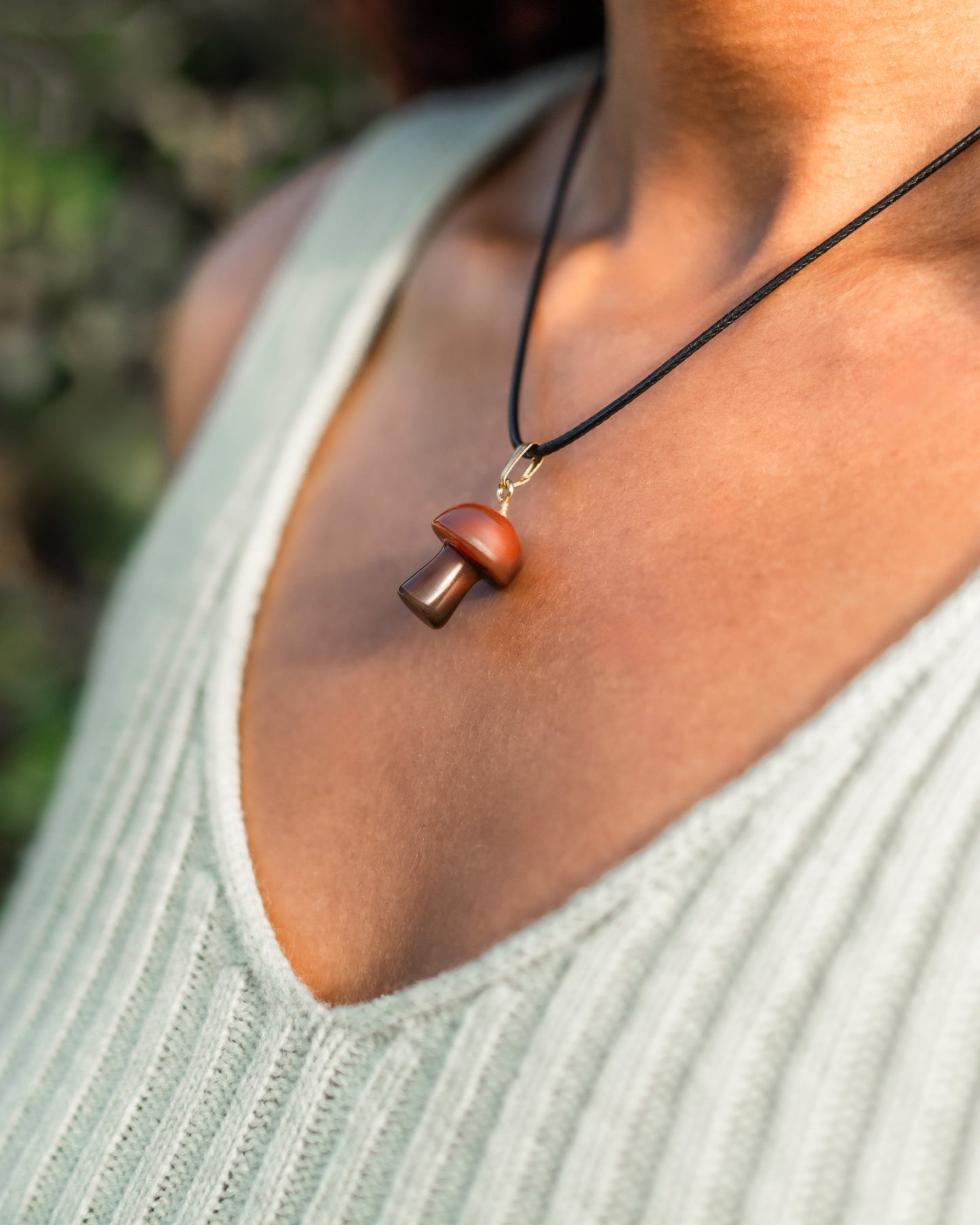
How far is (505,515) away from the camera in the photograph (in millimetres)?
751

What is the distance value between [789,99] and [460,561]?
1.34 ft

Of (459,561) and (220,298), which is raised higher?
(220,298)

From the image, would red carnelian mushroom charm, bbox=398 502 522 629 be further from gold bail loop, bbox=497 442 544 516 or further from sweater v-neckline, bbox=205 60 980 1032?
sweater v-neckline, bbox=205 60 980 1032

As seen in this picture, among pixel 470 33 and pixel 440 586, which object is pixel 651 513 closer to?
pixel 440 586

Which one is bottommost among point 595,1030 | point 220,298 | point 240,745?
point 595,1030

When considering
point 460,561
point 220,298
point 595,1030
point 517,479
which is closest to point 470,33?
point 220,298

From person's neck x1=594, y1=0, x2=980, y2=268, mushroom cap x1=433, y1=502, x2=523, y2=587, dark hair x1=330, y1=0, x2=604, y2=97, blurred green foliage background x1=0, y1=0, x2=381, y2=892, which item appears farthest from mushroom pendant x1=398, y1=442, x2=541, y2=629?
blurred green foliage background x1=0, y1=0, x2=381, y2=892

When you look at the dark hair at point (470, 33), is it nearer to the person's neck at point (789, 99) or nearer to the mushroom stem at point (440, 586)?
the person's neck at point (789, 99)

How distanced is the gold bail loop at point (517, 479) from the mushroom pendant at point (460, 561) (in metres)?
0.06

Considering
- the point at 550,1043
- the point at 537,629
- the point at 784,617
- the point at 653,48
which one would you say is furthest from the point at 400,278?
the point at 550,1043

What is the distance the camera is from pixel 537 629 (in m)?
0.68

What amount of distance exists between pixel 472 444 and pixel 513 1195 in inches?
20.5

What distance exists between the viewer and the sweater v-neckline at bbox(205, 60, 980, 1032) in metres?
0.54

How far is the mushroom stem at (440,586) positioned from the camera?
68 cm
